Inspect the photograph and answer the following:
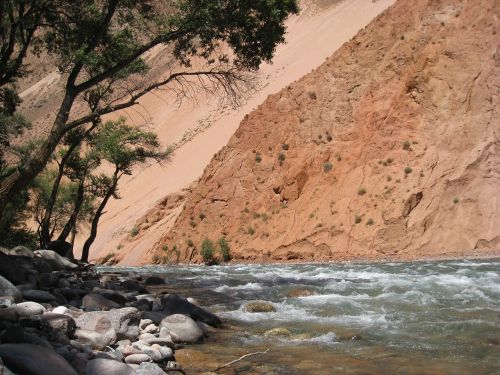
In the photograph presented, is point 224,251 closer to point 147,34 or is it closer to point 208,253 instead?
point 208,253

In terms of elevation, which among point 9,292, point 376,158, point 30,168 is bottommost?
point 9,292

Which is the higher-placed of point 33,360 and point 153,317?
point 33,360

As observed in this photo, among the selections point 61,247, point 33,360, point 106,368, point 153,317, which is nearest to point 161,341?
point 153,317

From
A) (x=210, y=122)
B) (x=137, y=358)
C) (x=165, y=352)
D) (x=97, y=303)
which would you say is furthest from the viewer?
(x=210, y=122)

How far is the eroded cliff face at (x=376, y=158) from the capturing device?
77.8 feet

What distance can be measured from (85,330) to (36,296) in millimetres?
1890

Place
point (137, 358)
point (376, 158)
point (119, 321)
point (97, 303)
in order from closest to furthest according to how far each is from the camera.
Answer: point (137, 358)
point (119, 321)
point (97, 303)
point (376, 158)

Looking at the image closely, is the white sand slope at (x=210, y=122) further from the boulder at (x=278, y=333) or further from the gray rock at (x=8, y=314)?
the gray rock at (x=8, y=314)

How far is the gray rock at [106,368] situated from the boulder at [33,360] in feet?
1.10

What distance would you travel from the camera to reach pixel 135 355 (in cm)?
583

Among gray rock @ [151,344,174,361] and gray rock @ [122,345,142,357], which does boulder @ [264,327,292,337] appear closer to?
gray rock @ [151,344,174,361]

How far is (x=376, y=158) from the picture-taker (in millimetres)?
27750

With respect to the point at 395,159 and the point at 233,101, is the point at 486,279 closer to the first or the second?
the point at 233,101

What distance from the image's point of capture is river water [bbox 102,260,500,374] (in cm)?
635
